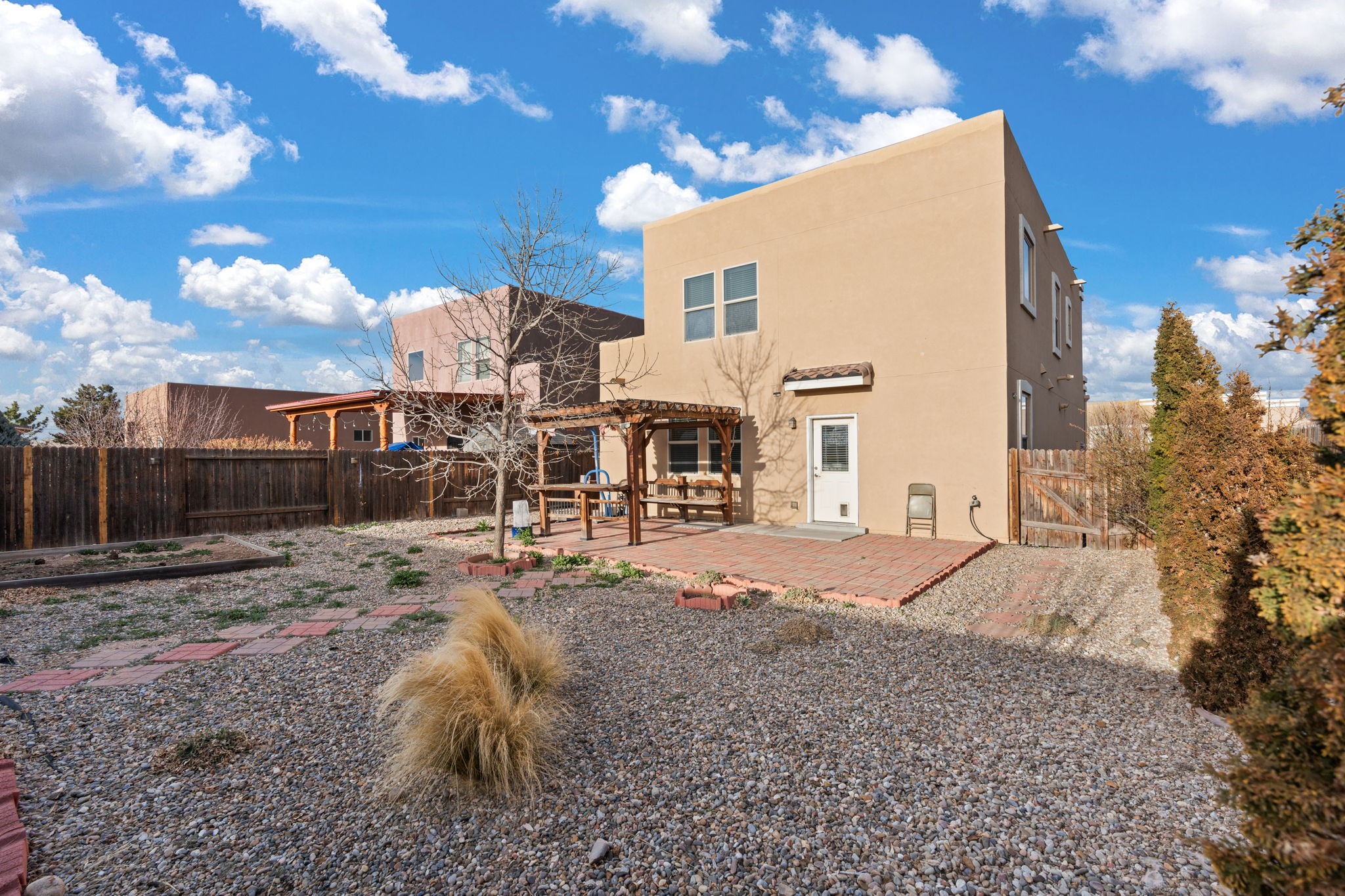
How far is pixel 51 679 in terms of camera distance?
3848mm

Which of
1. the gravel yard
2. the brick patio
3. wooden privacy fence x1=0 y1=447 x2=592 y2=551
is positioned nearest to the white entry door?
the brick patio

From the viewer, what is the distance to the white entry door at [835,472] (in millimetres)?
10195

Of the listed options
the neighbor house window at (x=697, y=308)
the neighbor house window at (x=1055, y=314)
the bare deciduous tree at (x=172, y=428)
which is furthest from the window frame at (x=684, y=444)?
the bare deciduous tree at (x=172, y=428)

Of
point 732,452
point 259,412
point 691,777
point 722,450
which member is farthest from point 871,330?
point 259,412

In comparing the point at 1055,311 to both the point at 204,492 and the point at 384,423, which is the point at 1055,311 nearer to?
the point at 384,423

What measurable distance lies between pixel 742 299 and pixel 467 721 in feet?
33.3

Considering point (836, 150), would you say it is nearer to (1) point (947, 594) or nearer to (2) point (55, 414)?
(1) point (947, 594)

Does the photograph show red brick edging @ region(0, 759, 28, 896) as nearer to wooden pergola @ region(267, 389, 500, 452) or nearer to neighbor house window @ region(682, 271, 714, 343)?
neighbor house window @ region(682, 271, 714, 343)

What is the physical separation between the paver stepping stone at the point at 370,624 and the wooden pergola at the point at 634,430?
13.8ft

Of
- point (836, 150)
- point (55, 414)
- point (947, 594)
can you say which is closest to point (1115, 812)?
point (947, 594)

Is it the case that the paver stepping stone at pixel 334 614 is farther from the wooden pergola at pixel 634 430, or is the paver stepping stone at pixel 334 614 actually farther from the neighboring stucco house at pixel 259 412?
the neighboring stucco house at pixel 259 412

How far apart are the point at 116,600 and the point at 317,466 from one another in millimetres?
7063

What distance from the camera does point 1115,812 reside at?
7.76 ft

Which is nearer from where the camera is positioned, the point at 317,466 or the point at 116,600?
the point at 116,600
